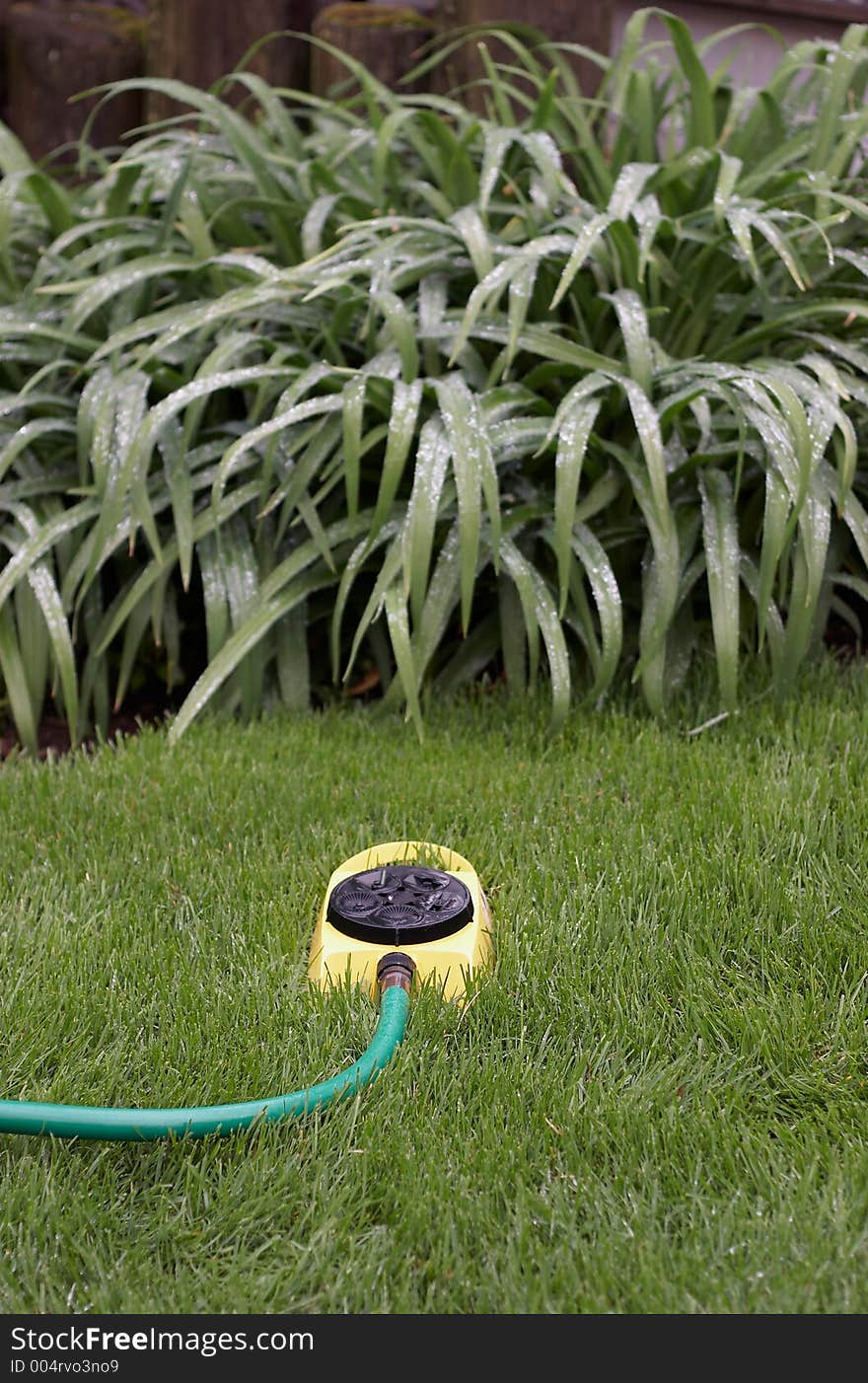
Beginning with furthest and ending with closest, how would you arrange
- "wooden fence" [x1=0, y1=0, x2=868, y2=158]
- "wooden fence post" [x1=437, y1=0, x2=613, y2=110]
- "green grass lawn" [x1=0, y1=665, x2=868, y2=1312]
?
1. "wooden fence" [x1=0, y1=0, x2=868, y2=158]
2. "wooden fence post" [x1=437, y1=0, x2=613, y2=110]
3. "green grass lawn" [x1=0, y1=665, x2=868, y2=1312]

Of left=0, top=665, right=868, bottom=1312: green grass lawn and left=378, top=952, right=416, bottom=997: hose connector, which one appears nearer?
left=0, top=665, right=868, bottom=1312: green grass lawn

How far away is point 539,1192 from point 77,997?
560 millimetres

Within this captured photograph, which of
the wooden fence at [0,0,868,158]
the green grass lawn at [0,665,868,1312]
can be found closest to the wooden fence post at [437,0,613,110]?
the wooden fence at [0,0,868,158]

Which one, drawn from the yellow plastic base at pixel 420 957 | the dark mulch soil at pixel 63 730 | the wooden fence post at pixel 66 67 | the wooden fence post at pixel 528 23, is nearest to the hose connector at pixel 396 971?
the yellow plastic base at pixel 420 957

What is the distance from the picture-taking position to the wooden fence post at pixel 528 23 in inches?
120

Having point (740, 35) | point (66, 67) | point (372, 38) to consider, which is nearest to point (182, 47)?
point (66, 67)

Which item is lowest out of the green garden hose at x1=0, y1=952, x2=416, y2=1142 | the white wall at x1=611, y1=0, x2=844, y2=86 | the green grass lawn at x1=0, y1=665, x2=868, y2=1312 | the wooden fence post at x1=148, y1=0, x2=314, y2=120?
the green grass lawn at x1=0, y1=665, x2=868, y2=1312

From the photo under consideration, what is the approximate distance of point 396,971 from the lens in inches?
50.2

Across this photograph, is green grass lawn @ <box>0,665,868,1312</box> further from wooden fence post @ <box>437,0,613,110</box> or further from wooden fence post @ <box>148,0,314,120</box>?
wooden fence post @ <box>148,0,314,120</box>

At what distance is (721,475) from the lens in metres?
2.07

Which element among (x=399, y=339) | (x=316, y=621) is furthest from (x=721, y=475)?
(x=316, y=621)

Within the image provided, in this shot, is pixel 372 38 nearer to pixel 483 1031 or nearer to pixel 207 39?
pixel 207 39

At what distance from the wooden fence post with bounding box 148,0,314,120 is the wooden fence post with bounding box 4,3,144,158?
0.11 metres

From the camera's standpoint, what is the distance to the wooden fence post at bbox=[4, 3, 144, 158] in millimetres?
3367
